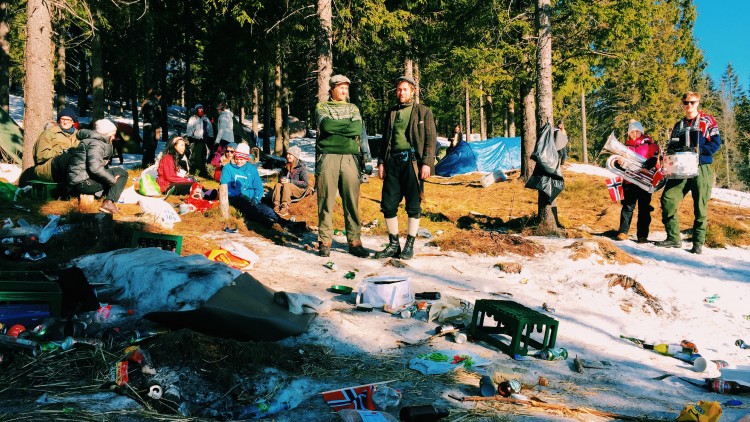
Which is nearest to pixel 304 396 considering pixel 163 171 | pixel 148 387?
pixel 148 387

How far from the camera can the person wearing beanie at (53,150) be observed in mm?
8734

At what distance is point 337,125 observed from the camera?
6.70 metres

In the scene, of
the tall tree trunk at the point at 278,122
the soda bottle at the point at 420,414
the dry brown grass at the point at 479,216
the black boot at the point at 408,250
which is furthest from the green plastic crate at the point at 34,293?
the tall tree trunk at the point at 278,122

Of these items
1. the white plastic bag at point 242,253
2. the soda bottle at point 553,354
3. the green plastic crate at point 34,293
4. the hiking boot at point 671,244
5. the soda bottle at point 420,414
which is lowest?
the soda bottle at point 553,354

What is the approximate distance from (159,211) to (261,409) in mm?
5654

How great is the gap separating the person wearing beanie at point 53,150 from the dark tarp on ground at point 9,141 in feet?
14.7

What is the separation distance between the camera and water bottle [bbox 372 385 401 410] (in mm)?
3024

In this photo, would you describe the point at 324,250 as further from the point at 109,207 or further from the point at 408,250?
the point at 109,207

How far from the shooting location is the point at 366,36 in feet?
47.9

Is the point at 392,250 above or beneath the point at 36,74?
beneath

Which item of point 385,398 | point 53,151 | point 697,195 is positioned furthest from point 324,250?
point 53,151

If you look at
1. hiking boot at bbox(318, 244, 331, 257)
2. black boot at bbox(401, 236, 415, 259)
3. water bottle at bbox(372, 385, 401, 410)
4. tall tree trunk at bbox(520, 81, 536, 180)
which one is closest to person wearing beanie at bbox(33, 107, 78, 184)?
hiking boot at bbox(318, 244, 331, 257)

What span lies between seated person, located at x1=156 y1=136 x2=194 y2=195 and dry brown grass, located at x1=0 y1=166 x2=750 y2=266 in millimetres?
608

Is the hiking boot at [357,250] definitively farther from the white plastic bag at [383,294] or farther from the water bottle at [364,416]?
the water bottle at [364,416]
